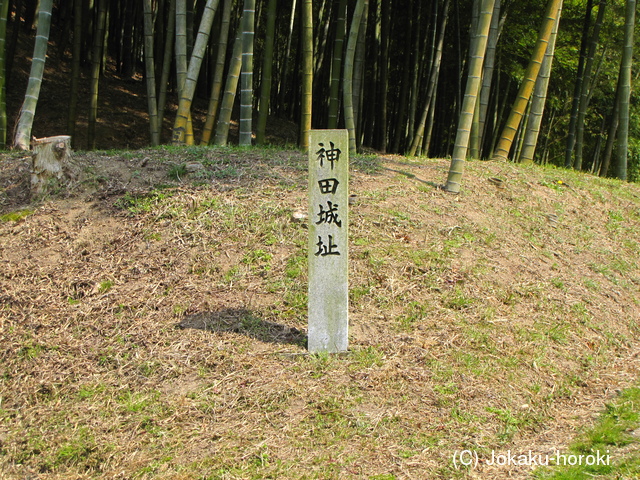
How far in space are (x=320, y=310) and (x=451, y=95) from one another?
10776 mm

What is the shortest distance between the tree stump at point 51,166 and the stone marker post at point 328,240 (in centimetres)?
259

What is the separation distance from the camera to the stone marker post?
359 centimetres

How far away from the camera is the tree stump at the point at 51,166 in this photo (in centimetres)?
499

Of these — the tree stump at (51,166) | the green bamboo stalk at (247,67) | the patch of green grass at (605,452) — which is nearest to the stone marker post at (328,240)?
the patch of green grass at (605,452)

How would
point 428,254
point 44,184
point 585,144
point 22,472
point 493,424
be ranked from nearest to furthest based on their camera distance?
point 22,472 < point 493,424 < point 428,254 < point 44,184 < point 585,144

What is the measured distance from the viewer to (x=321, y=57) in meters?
11.5

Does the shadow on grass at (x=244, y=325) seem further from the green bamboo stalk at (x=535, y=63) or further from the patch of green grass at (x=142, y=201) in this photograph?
the green bamboo stalk at (x=535, y=63)

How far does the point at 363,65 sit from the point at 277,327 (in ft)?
18.0

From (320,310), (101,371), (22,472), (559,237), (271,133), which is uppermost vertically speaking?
(271,133)

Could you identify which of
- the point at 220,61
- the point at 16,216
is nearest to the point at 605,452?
the point at 16,216

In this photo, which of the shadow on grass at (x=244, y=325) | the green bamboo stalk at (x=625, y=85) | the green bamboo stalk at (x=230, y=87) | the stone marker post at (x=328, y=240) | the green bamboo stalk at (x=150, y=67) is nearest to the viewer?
the stone marker post at (x=328, y=240)

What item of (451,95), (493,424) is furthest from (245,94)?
(451,95)

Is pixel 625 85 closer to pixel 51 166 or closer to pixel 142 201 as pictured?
pixel 142 201

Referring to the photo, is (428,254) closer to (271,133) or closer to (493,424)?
(493,424)
